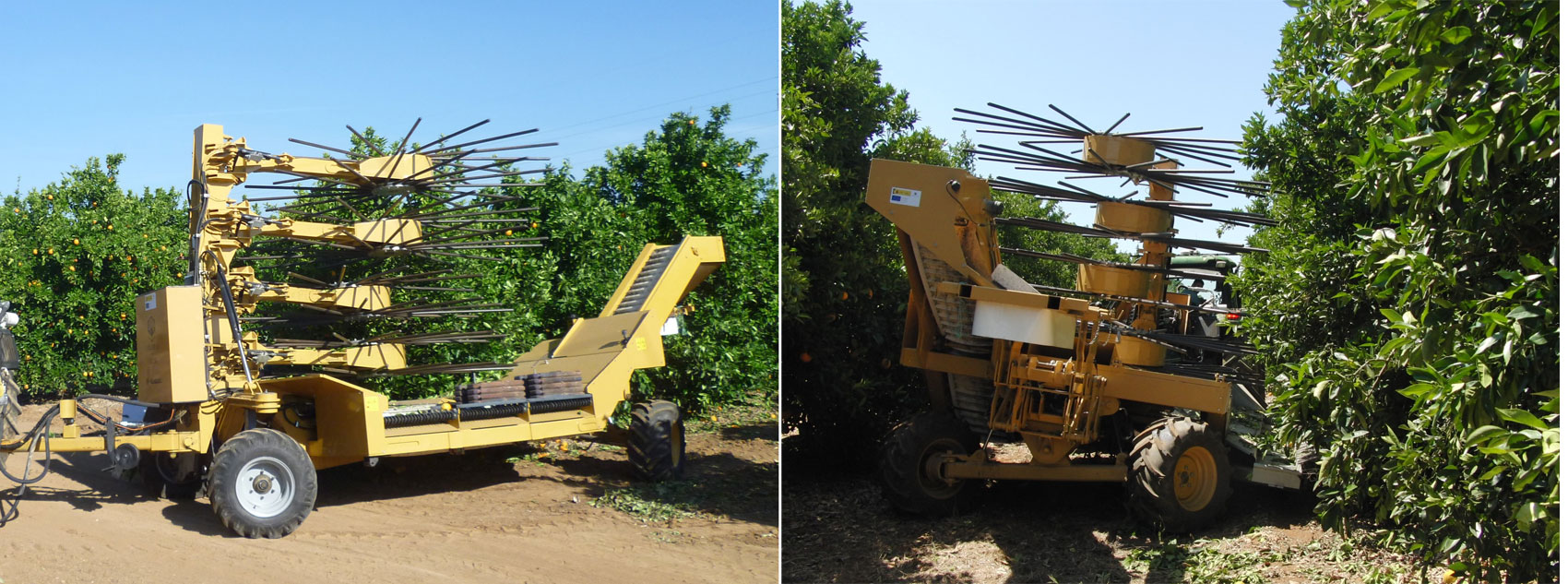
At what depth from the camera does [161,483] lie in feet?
24.3

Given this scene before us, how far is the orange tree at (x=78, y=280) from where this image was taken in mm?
9828

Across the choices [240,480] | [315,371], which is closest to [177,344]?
[240,480]

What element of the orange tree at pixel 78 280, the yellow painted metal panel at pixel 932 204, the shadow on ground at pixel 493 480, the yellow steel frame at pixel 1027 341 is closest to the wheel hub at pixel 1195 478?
the yellow steel frame at pixel 1027 341

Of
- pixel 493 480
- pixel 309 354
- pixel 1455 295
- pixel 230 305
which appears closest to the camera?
pixel 1455 295

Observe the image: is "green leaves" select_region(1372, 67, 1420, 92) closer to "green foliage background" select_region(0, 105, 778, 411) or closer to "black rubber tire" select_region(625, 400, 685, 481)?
"black rubber tire" select_region(625, 400, 685, 481)

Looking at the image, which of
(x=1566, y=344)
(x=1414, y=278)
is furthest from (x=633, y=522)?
(x=1566, y=344)

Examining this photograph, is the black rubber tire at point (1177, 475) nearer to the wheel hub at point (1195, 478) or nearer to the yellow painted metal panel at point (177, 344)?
the wheel hub at point (1195, 478)

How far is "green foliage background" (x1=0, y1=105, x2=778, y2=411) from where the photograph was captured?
32.3 feet

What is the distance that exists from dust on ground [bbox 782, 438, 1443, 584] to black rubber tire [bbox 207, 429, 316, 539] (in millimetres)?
2942

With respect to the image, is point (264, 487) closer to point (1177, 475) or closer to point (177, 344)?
point (177, 344)

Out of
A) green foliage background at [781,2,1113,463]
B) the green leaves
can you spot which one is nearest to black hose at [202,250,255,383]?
green foliage background at [781,2,1113,463]

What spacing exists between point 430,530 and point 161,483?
2.17 m

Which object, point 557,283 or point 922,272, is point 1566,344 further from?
point 557,283

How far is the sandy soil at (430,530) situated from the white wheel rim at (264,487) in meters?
0.21
